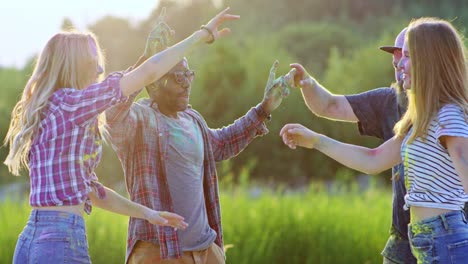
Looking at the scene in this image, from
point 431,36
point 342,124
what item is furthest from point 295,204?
point 342,124

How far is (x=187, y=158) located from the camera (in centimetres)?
391

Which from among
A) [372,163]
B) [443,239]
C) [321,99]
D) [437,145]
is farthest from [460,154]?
[321,99]

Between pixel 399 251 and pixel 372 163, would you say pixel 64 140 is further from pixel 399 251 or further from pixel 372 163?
pixel 399 251

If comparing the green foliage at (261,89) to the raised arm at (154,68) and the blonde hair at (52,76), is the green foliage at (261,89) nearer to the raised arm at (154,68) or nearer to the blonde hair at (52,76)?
the blonde hair at (52,76)

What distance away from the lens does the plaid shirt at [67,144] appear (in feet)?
10.5

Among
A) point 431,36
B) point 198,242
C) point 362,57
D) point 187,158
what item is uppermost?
point 362,57

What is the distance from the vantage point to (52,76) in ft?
11.0

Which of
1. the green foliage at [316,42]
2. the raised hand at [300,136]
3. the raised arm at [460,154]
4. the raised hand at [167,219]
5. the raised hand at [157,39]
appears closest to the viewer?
the raised arm at [460,154]

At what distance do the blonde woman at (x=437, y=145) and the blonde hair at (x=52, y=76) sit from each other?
1.19m

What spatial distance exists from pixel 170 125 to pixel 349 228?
3.51m

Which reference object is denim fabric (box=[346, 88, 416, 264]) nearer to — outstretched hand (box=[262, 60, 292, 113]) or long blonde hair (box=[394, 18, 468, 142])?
outstretched hand (box=[262, 60, 292, 113])

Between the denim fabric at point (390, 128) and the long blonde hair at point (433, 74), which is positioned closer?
the long blonde hair at point (433, 74)

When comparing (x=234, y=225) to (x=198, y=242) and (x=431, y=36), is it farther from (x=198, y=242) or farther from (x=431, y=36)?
(x=431, y=36)

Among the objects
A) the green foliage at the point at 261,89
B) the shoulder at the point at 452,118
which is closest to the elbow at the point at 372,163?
the shoulder at the point at 452,118
